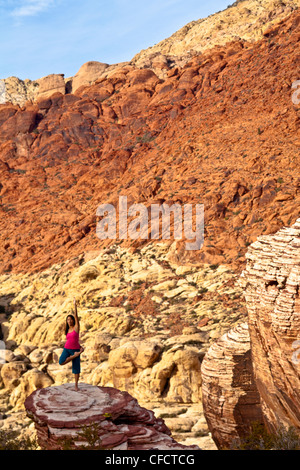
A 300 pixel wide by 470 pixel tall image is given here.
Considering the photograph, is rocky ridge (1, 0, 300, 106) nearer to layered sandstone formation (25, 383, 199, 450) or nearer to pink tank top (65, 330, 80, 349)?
pink tank top (65, 330, 80, 349)

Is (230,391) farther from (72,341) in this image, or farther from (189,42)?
(189,42)

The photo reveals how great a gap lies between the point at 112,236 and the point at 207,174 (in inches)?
355

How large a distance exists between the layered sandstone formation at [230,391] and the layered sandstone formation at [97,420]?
313 cm

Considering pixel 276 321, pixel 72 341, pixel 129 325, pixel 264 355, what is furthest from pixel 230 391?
pixel 129 325

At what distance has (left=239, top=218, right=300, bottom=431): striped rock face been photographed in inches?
391

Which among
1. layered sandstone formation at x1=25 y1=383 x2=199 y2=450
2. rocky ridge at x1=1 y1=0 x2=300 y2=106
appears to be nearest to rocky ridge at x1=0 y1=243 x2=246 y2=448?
layered sandstone formation at x1=25 y1=383 x2=199 y2=450

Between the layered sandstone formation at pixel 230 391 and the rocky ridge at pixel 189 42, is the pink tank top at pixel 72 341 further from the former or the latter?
the rocky ridge at pixel 189 42

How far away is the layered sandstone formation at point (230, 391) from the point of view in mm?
13434

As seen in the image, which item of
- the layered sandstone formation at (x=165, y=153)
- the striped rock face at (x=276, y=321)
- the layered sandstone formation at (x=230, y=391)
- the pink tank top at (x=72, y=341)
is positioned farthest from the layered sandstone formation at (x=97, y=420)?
the layered sandstone formation at (x=165, y=153)

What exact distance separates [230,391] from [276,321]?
4304 millimetres

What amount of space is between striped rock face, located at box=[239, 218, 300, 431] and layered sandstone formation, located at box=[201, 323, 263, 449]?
1.97m

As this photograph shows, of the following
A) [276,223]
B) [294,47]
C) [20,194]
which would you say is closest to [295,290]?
[276,223]

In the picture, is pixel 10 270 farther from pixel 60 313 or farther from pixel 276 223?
pixel 276 223

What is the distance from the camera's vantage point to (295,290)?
9.84m
